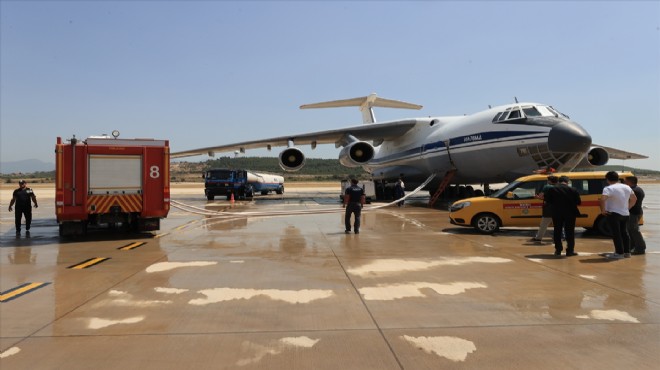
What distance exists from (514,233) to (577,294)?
19.4 ft

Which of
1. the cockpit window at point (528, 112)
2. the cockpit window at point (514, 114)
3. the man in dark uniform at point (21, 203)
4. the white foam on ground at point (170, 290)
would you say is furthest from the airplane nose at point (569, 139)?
the man in dark uniform at point (21, 203)

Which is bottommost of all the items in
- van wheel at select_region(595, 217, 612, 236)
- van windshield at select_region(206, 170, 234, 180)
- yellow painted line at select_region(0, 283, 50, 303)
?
yellow painted line at select_region(0, 283, 50, 303)

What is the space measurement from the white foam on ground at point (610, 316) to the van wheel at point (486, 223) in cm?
631

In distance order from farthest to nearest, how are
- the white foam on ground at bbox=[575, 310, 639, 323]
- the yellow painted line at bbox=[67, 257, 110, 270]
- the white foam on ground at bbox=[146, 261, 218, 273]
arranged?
the yellow painted line at bbox=[67, 257, 110, 270]
the white foam on ground at bbox=[146, 261, 218, 273]
the white foam on ground at bbox=[575, 310, 639, 323]

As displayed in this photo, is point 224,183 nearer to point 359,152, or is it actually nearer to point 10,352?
point 359,152

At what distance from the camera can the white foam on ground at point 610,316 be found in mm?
4359

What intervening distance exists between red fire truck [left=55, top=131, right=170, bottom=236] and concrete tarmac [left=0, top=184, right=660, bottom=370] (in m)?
1.37

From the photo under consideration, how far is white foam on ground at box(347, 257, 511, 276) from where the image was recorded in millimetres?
6586

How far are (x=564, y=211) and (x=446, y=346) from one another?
5.36 meters

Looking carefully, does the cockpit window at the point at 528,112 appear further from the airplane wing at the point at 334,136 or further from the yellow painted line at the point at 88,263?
the yellow painted line at the point at 88,263

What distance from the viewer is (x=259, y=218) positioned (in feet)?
49.3

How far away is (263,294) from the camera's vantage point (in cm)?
529

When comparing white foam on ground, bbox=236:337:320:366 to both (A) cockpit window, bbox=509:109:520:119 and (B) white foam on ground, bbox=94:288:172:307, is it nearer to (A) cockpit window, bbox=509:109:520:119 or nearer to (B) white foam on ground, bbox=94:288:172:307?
(B) white foam on ground, bbox=94:288:172:307

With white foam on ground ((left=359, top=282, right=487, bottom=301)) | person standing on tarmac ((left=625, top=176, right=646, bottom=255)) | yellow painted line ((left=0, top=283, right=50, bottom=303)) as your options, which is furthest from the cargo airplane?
yellow painted line ((left=0, top=283, right=50, bottom=303))
